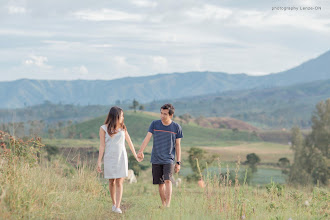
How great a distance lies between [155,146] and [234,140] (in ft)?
284

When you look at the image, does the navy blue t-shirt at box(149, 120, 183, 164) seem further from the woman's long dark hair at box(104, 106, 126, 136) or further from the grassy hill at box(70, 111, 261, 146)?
the grassy hill at box(70, 111, 261, 146)

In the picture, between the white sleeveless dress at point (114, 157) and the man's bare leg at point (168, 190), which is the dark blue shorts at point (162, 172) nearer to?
the man's bare leg at point (168, 190)

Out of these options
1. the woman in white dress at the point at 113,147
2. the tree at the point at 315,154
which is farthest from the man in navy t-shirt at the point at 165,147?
the tree at the point at 315,154

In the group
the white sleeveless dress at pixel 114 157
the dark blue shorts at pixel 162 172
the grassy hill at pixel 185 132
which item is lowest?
the grassy hill at pixel 185 132

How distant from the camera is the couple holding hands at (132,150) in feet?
23.4

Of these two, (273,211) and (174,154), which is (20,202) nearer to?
(174,154)

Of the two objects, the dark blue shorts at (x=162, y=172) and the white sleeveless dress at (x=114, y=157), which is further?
the dark blue shorts at (x=162, y=172)

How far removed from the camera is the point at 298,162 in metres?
33.1

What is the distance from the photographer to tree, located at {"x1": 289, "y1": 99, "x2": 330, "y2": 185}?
29.2 meters

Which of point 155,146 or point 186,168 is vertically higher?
point 155,146

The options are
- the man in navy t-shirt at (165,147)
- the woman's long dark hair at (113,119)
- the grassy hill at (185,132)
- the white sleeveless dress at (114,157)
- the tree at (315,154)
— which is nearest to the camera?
the woman's long dark hair at (113,119)

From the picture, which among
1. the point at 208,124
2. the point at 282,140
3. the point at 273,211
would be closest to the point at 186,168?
the point at 273,211

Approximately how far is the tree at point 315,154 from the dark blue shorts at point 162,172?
2097 centimetres

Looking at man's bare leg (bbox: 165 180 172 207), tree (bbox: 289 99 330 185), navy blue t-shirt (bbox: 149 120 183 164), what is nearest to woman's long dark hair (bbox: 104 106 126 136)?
navy blue t-shirt (bbox: 149 120 183 164)
